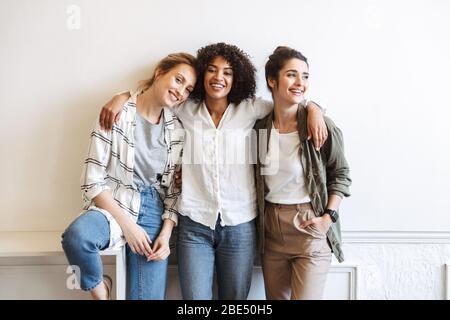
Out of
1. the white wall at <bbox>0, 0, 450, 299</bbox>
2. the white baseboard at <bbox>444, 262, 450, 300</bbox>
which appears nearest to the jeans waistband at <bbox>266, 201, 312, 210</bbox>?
the white wall at <bbox>0, 0, 450, 299</bbox>

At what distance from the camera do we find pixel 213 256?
1.26 m

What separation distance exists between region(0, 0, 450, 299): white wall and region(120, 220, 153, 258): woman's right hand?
0.37 metres

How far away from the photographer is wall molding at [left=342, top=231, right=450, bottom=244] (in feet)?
4.82

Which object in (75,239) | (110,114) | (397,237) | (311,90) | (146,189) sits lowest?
(397,237)

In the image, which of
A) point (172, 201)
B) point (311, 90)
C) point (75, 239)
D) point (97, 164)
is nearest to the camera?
point (75, 239)

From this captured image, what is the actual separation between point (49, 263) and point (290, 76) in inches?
42.8

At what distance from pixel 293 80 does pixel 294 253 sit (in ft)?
1.92

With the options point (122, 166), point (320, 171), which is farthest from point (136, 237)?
point (320, 171)

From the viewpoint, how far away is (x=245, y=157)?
1.26m

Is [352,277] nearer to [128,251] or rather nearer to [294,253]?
[294,253]

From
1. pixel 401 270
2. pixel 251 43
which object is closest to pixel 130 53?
pixel 251 43

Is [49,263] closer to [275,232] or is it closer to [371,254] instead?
[275,232]

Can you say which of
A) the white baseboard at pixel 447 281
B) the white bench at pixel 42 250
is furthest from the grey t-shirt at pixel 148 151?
the white baseboard at pixel 447 281

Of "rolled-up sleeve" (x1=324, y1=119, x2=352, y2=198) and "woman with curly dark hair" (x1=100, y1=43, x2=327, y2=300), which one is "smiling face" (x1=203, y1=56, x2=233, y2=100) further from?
"rolled-up sleeve" (x1=324, y1=119, x2=352, y2=198)
